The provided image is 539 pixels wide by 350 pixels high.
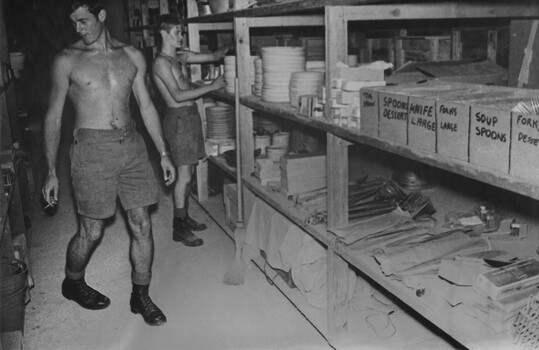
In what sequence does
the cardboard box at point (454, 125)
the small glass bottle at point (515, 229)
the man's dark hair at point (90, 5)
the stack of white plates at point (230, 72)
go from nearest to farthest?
the cardboard box at point (454, 125) → the small glass bottle at point (515, 229) → the man's dark hair at point (90, 5) → the stack of white plates at point (230, 72)

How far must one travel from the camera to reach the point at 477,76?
3561mm

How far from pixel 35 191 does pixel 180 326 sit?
4.42m

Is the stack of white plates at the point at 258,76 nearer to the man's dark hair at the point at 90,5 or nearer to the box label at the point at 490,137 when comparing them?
the man's dark hair at the point at 90,5

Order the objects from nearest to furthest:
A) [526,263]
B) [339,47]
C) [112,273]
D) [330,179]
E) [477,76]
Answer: [526,263] < [339,47] < [330,179] < [477,76] < [112,273]

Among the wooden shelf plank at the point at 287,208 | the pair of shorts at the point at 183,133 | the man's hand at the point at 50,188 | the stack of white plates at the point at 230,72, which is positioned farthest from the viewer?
the pair of shorts at the point at 183,133

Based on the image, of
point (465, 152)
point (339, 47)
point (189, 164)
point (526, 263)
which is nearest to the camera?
point (465, 152)

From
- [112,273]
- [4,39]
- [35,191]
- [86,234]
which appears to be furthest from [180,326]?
[35,191]

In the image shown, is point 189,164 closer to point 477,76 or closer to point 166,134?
point 166,134

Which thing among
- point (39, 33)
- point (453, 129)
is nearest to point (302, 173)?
point (453, 129)

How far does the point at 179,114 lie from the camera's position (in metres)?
5.59

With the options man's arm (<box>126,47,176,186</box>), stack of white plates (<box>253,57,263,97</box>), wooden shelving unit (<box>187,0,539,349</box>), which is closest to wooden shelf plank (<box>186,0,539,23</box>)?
wooden shelving unit (<box>187,0,539,349</box>)

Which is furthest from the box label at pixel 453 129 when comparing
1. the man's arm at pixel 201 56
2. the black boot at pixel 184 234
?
the man's arm at pixel 201 56

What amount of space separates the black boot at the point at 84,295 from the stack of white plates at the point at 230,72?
2.07m

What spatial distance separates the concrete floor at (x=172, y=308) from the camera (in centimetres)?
372
